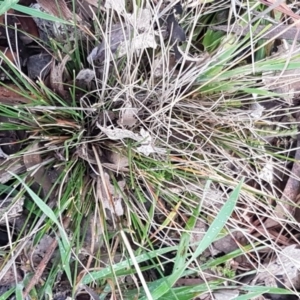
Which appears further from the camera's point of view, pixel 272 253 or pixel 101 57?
pixel 272 253

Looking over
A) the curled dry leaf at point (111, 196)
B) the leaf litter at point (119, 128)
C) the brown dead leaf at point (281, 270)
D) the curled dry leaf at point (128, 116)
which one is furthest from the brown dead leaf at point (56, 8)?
the brown dead leaf at point (281, 270)

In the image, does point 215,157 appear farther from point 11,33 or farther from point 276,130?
point 11,33

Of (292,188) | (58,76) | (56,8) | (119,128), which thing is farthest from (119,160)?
(292,188)

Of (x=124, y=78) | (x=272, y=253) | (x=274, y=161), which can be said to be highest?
(x=124, y=78)

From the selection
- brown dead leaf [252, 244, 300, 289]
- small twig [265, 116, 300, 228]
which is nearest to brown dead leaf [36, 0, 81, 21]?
small twig [265, 116, 300, 228]

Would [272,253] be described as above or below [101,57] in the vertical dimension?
below

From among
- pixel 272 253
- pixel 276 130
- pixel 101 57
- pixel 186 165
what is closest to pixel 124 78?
pixel 101 57

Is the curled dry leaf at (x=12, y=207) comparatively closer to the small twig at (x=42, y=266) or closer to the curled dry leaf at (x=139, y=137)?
the small twig at (x=42, y=266)

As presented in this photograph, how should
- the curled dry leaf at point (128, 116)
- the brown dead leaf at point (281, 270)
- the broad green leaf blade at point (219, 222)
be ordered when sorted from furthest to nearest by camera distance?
the brown dead leaf at point (281, 270)
the curled dry leaf at point (128, 116)
the broad green leaf blade at point (219, 222)

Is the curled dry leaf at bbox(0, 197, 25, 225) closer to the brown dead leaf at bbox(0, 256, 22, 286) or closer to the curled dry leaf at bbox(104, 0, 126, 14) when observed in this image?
the brown dead leaf at bbox(0, 256, 22, 286)
